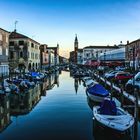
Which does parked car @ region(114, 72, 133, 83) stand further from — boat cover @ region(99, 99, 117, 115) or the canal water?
boat cover @ region(99, 99, 117, 115)

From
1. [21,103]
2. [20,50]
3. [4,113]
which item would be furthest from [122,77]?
[20,50]

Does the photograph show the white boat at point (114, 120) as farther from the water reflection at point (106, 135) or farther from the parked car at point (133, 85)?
the parked car at point (133, 85)

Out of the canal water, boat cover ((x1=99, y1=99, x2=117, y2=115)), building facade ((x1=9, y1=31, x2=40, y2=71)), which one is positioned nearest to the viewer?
the canal water

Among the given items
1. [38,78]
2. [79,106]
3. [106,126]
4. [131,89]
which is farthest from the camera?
[38,78]

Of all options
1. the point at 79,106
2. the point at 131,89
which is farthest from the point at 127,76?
the point at 79,106

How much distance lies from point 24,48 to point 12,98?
56.8 m

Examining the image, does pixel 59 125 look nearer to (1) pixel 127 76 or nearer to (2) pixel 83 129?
(2) pixel 83 129

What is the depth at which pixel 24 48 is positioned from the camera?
9712cm

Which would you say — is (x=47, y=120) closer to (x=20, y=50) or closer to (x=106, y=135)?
(x=106, y=135)

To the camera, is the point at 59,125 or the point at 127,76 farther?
the point at 127,76

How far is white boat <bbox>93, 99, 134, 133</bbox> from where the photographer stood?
21.5 m

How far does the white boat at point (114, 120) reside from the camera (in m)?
21.5

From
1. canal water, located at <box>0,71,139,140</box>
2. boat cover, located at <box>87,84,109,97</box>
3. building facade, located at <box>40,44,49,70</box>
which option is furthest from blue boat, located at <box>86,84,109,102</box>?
building facade, located at <box>40,44,49,70</box>

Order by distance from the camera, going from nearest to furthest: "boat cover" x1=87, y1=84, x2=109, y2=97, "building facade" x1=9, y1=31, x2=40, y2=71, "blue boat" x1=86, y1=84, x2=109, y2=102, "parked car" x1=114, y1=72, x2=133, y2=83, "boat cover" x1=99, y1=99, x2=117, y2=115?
"boat cover" x1=99, y1=99, x2=117, y2=115 < "blue boat" x1=86, y1=84, x2=109, y2=102 < "boat cover" x1=87, y1=84, x2=109, y2=97 < "parked car" x1=114, y1=72, x2=133, y2=83 < "building facade" x1=9, y1=31, x2=40, y2=71
